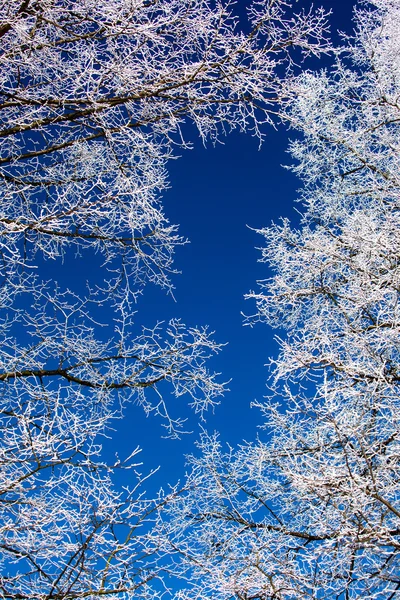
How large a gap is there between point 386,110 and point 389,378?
12.8ft

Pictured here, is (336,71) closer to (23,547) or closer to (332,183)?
(332,183)

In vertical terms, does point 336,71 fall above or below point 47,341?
above

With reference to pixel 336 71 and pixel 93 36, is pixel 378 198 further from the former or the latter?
pixel 93 36

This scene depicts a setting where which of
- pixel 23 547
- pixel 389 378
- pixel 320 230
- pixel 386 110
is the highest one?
pixel 386 110

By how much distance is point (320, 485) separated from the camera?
437 centimetres

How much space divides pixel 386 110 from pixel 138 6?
4.19 metres

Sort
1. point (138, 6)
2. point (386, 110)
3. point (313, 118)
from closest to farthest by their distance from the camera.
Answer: point (138, 6), point (386, 110), point (313, 118)

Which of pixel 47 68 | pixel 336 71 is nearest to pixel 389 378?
pixel 47 68

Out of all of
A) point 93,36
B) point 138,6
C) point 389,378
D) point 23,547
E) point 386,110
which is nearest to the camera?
point 23,547

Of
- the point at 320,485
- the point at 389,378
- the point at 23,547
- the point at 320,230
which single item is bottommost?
the point at 23,547

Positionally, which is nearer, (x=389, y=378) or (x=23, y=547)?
(x=23, y=547)

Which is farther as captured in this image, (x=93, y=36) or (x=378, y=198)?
(x=378, y=198)

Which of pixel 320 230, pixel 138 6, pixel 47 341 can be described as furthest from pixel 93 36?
pixel 320 230

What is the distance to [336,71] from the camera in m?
9.10
